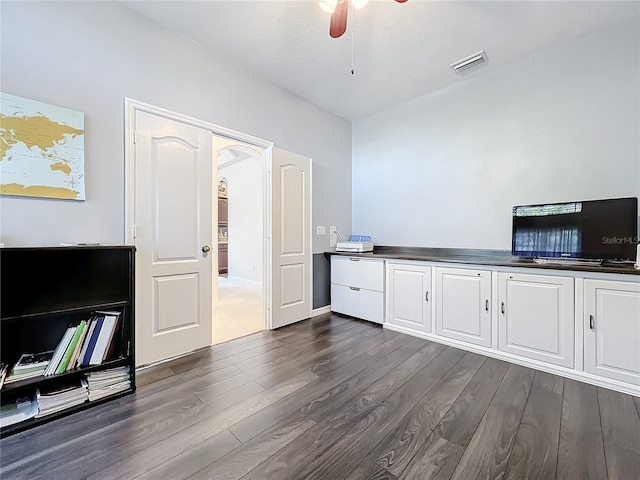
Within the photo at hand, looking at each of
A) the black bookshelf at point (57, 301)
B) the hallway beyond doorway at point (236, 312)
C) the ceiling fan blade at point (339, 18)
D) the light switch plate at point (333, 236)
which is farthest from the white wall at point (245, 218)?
the ceiling fan blade at point (339, 18)

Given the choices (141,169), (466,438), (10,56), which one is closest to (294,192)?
(141,169)

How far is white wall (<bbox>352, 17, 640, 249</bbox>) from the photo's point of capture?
2402 millimetres

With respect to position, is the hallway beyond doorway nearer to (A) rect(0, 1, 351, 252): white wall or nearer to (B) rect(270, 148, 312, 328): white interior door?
(B) rect(270, 148, 312, 328): white interior door

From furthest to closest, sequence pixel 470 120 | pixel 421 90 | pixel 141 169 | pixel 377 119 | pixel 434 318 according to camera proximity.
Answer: pixel 377 119
pixel 421 90
pixel 470 120
pixel 434 318
pixel 141 169

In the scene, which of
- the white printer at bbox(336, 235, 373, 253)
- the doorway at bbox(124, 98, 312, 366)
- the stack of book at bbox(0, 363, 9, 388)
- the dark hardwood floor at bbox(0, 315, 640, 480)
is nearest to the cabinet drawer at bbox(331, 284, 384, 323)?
the white printer at bbox(336, 235, 373, 253)

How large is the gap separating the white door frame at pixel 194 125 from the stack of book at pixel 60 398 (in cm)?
102

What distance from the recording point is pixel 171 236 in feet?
8.08

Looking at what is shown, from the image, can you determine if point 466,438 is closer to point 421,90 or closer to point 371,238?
point 371,238

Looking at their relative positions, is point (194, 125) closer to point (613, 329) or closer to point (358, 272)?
point (358, 272)

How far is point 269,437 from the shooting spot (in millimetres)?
1520

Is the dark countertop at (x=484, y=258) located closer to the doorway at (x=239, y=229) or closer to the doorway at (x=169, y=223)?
the doorway at (x=169, y=223)

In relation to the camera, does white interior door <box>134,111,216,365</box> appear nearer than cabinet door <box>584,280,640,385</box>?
No

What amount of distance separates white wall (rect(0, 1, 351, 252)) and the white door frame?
0.05 metres

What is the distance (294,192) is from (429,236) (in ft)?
5.93
